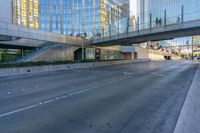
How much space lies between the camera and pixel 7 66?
2148 centimetres

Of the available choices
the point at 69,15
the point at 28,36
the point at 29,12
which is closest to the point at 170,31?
the point at 28,36

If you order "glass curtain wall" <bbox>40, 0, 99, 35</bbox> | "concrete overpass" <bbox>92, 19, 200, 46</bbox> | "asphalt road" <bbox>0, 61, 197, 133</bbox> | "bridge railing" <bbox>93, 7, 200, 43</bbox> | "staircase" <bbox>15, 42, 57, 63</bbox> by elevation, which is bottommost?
"asphalt road" <bbox>0, 61, 197, 133</bbox>

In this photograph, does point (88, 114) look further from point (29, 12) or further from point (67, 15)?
point (29, 12)

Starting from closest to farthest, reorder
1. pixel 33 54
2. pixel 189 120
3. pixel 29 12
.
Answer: pixel 189 120 → pixel 33 54 → pixel 29 12

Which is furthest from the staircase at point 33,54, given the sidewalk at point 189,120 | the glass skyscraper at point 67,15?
the sidewalk at point 189,120

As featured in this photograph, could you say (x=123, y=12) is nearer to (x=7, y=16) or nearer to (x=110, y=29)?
(x=110, y=29)

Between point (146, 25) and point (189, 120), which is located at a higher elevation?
point (146, 25)

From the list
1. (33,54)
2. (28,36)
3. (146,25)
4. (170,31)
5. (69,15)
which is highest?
(69,15)

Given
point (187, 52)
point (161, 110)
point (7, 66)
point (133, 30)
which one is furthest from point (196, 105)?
point (187, 52)

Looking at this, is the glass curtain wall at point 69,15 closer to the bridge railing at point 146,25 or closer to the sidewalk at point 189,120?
the bridge railing at point 146,25

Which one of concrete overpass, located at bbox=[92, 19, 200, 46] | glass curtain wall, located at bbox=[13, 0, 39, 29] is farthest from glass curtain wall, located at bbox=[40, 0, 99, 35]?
concrete overpass, located at bbox=[92, 19, 200, 46]

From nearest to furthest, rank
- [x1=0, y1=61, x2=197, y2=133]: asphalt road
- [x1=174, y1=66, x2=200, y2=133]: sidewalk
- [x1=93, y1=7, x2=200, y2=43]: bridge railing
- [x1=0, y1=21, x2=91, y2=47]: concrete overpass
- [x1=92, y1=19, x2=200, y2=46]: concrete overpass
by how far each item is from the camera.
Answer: [x1=174, y1=66, x2=200, y2=133]: sidewalk → [x1=0, y1=61, x2=197, y2=133]: asphalt road → [x1=92, y1=19, x2=200, y2=46]: concrete overpass → [x1=93, y1=7, x2=200, y2=43]: bridge railing → [x1=0, y1=21, x2=91, y2=47]: concrete overpass

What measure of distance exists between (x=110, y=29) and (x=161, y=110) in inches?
1210

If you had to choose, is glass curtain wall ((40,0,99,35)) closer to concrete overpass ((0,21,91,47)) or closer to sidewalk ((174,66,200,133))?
concrete overpass ((0,21,91,47))
